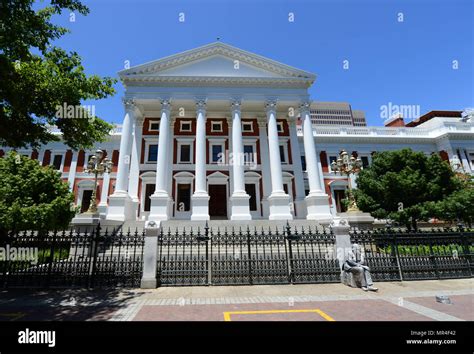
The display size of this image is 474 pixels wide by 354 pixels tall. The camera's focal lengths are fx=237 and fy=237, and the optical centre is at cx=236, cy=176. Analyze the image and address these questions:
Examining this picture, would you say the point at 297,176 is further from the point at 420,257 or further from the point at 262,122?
the point at 420,257

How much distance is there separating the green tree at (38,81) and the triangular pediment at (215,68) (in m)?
14.9

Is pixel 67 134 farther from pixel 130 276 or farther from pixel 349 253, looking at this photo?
pixel 349 253

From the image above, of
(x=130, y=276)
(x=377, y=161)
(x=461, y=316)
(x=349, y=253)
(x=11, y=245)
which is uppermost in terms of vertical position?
(x=377, y=161)

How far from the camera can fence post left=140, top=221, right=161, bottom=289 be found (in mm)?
8094

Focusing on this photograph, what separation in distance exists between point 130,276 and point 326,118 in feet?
357

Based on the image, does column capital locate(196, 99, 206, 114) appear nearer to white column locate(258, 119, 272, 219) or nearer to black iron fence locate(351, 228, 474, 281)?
white column locate(258, 119, 272, 219)

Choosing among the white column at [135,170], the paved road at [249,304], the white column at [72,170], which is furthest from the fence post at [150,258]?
the white column at [72,170]

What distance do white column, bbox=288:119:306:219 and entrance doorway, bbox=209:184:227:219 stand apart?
24.9 ft

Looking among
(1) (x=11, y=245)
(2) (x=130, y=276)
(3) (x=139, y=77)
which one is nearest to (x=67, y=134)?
(1) (x=11, y=245)

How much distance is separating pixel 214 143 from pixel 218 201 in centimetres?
654

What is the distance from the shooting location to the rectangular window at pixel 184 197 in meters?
24.2

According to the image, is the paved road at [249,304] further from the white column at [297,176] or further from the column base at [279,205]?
the white column at [297,176]

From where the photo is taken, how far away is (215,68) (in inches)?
952

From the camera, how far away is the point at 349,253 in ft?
27.8
